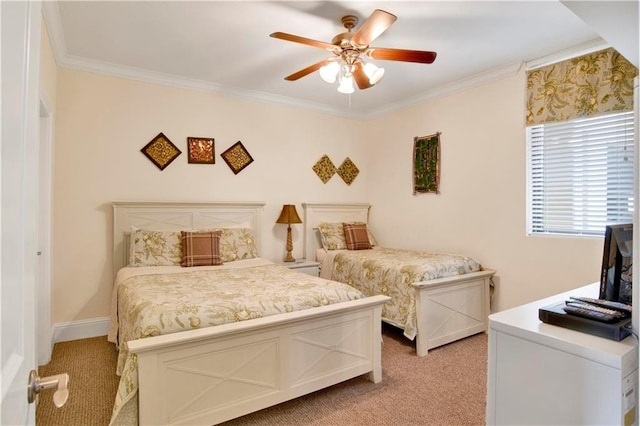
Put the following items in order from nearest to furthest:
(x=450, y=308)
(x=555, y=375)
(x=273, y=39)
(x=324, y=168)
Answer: (x=555, y=375)
(x=273, y=39)
(x=450, y=308)
(x=324, y=168)

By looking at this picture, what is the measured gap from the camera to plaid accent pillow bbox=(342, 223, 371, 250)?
4.31m

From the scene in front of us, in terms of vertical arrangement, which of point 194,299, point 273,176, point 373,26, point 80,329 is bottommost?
point 80,329

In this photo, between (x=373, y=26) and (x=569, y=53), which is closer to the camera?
(x=373, y=26)

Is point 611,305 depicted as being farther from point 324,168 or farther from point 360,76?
point 324,168

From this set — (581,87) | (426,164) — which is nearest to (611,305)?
(581,87)

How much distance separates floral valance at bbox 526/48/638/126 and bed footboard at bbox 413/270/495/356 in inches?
61.9

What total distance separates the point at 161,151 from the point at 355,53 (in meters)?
2.26

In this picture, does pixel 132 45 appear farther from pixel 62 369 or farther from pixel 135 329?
pixel 62 369

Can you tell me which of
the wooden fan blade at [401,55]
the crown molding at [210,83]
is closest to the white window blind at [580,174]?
the crown molding at [210,83]

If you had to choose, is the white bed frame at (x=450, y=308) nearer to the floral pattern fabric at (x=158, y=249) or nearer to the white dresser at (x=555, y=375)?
the white dresser at (x=555, y=375)

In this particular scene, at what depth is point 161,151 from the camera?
3611 millimetres

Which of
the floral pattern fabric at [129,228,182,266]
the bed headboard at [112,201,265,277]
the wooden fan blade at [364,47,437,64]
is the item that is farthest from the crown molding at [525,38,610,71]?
the floral pattern fabric at [129,228,182,266]

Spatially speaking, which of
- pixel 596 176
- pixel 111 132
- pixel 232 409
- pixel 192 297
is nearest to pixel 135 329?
pixel 192 297

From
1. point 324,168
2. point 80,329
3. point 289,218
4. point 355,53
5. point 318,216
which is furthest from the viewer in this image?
point 324,168
